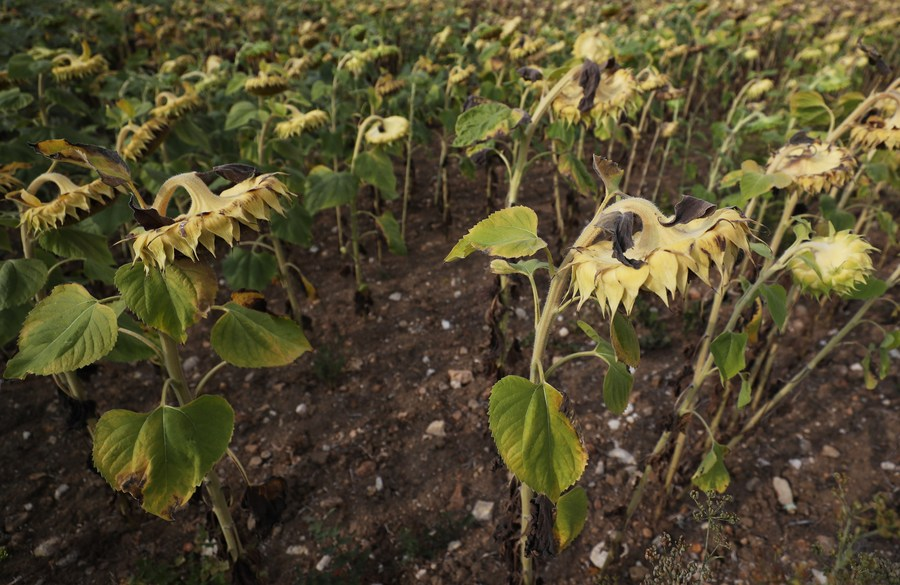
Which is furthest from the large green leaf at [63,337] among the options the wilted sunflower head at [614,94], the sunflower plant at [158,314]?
the wilted sunflower head at [614,94]

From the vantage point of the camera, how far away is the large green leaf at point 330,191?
282cm

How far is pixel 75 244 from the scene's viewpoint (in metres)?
1.67

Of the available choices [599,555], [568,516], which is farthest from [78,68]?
[599,555]

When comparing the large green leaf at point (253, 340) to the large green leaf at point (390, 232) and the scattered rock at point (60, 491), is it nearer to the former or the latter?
the scattered rock at point (60, 491)

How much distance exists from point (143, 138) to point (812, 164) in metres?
2.38

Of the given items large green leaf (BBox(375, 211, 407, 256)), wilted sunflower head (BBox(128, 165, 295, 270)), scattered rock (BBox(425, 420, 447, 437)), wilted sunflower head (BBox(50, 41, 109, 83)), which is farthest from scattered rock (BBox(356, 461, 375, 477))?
wilted sunflower head (BBox(50, 41, 109, 83))

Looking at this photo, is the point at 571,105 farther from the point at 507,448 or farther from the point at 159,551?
the point at 159,551

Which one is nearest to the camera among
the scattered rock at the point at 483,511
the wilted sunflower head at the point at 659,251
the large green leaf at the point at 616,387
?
the wilted sunflower head at the point at 659,251

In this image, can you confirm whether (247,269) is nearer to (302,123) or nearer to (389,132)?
(302,123)

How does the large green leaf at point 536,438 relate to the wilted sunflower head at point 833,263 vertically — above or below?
below

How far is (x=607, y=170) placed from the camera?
122 cm

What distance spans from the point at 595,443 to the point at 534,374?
4.56 feet

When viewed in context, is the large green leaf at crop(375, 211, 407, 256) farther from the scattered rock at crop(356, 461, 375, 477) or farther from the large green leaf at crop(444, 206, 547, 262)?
the large green leaf at crop(444, 206, 547, 262)

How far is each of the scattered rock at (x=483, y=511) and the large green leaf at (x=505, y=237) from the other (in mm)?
1488
